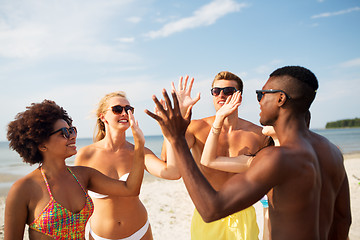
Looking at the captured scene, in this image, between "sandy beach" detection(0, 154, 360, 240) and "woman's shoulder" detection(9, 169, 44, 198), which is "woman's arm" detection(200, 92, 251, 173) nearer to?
"woman's shoulder" detection(9, 169, 44, 198)

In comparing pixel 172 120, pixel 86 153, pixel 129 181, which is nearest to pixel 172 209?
pixel 86 153

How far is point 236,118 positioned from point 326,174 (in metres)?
2.26

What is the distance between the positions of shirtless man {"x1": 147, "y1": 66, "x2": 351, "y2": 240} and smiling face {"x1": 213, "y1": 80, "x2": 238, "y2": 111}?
168 cm

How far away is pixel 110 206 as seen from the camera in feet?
12.0

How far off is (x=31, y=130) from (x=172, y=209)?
24.7ft

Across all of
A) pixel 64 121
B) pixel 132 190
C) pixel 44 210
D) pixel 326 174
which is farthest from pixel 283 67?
pixel 44 210

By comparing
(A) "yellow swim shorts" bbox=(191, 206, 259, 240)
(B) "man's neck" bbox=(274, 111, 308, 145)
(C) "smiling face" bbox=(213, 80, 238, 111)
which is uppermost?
(C) "smiling face" bbox=(213, 80, 238, 111)

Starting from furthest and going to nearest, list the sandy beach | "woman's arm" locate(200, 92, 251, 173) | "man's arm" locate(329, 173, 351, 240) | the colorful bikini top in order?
1. the sandy beach
2. "woman's arm" locate(200, 92, 251, 173)
3. the colorful bikini top
4. "man's arm" locate(329, 173, 351, 240)

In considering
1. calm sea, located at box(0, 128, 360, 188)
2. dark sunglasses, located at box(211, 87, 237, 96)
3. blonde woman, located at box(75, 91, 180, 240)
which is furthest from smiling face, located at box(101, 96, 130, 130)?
calm sea, located at box(0, 128, 360, 188)

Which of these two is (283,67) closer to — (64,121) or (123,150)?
(64,121)

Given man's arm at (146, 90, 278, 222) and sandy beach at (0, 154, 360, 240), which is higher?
man's arm at (146, 90, 278, 222)

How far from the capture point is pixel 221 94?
4012 millimetres

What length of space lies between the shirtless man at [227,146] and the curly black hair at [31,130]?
74.8 inches

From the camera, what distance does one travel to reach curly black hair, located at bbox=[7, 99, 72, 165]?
2.75m
